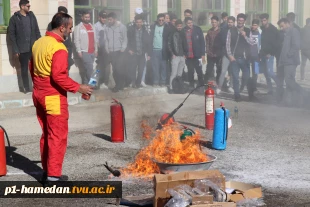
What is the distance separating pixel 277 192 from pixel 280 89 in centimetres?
862

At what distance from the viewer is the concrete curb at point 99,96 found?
13.8 meters

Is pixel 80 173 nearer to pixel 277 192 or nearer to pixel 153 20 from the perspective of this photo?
pixel 277 192

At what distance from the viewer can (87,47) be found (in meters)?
15.8

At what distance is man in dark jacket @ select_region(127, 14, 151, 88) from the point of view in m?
16.5

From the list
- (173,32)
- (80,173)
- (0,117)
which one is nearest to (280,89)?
(173,32)

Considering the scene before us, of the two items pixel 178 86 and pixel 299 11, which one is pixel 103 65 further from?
pixel 299 11

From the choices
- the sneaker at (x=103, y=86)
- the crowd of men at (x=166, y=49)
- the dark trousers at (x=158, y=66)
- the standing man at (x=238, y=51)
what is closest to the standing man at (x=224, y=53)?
the crowd of men at (x=166, y=49)

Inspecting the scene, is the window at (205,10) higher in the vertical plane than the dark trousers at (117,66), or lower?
higher

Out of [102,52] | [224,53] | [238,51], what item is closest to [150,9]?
[102,52]

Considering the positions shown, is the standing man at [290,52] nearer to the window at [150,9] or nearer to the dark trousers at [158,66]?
the dark trousers at [158,66]

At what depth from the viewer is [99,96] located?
1515 centimetres

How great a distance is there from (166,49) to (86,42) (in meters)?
2.27

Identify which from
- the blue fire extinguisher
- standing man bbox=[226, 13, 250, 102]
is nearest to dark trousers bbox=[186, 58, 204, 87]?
standing man bbox=[226, 13, 250, 102]

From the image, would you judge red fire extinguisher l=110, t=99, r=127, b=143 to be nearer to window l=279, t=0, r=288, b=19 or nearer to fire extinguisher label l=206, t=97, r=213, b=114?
fire extinguisher label l=206, t=97, r=213, b=114
